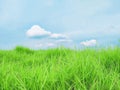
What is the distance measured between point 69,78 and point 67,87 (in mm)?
75

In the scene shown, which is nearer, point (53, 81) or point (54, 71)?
point (53, 81)

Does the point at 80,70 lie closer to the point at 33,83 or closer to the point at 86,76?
the point at 86,76

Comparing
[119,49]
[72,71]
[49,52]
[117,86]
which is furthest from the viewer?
[49,52]

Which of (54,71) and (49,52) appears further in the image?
(49,52)

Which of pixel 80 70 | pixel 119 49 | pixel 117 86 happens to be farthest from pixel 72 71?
pixel 119 49

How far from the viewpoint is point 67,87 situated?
1588mm

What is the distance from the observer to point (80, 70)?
1716mm

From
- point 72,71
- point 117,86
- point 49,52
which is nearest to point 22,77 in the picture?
point 72,71

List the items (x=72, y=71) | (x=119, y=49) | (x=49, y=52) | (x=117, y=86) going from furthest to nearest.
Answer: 1. (x=49, y=52)
2. (x=119, y=49)
3. (x=72, y=71)
4. (x=117, y=86)

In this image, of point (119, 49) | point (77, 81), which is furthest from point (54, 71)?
point (119, 49)

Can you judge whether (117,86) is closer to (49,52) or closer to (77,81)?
(77,81)

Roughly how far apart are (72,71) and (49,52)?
8.51 ft

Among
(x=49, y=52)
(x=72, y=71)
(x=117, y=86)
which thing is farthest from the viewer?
(x=49, y=52)

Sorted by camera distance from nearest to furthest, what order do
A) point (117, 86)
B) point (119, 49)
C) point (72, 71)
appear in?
point (117, 86), point (72, 71), point (119, 49)
